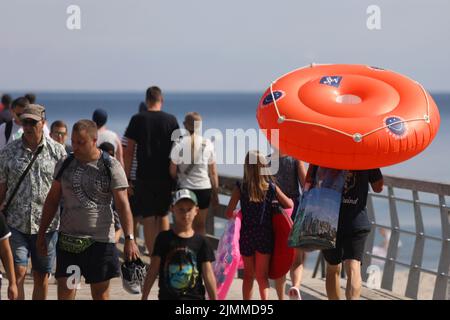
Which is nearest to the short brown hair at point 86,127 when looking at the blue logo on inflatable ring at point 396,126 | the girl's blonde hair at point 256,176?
the girl's blonde hair at point 256,176

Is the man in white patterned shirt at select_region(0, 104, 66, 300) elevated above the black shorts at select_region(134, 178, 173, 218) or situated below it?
above

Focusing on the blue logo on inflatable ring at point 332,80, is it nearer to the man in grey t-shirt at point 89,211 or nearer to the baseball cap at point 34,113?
the man in grey t-shirt at point 89,211

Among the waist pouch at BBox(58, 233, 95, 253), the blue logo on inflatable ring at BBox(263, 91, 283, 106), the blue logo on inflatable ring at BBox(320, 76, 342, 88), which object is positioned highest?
the blue logo on inflatable ring at BBox(320, 76, 342, 88)

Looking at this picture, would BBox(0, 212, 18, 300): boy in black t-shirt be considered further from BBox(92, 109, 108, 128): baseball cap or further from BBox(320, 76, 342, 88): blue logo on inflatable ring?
BBox(92, 109, 108, 128): baseball cap

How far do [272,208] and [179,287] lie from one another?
2061 millimetres

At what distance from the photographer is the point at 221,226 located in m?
32.7

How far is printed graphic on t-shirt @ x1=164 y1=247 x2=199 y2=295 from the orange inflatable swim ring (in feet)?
5.68

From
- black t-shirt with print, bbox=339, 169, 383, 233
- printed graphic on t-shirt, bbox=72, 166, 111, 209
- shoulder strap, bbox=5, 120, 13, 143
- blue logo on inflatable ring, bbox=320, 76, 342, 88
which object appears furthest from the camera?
shoulder strap, bbox=5, 120, 13, 143

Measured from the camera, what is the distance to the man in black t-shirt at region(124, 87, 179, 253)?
11.4 m

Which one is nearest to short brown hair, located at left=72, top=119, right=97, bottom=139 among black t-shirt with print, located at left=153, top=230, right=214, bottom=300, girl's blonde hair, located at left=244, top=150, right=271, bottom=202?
black t-shirt with print, located at left=153, top=230, right=214, bottom=300

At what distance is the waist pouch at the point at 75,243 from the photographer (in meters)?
7.92

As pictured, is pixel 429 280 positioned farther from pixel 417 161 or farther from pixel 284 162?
pixel 417 161

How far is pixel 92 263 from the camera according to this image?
26.1ft

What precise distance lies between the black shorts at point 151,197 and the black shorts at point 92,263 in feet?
11.9
